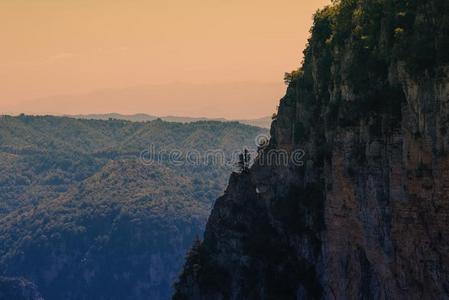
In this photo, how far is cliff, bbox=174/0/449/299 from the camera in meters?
63.9

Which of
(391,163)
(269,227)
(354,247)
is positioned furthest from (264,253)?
(391,163)

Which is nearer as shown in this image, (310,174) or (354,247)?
(354,247)

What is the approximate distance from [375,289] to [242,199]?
39.1 m

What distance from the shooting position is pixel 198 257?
11812cm

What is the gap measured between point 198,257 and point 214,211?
594cm

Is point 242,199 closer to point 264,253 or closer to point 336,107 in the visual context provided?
point 264,253

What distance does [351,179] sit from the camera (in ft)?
255

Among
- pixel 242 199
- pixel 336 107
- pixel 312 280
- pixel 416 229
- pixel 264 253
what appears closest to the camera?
pixel 416 229

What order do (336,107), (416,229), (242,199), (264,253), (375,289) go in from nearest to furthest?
(416,229) < (375,289) < (336,107) < (264,253) < (242,199)

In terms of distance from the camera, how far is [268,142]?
11588cm

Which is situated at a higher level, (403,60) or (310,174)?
(403,60)

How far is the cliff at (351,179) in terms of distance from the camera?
210 ft

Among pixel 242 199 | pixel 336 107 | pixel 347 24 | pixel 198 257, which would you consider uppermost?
pixel 347 24

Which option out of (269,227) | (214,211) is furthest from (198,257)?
(269,227)
